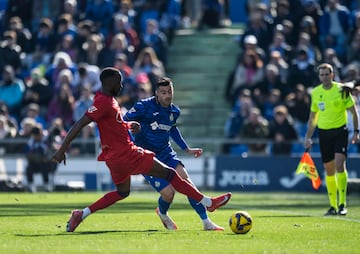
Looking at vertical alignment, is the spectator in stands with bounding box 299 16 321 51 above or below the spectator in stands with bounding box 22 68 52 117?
above

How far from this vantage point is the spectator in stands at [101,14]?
32969 mm

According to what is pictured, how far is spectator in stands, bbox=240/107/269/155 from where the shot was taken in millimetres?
29156

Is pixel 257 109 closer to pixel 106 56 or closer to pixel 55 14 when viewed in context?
pixel 106 56

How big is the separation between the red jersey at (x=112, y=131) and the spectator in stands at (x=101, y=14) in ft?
59.8

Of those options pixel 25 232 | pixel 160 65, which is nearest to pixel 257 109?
pixel 160 65

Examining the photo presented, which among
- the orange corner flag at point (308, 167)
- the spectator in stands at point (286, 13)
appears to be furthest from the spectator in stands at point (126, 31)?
the orange corner flag at point (308, 167)

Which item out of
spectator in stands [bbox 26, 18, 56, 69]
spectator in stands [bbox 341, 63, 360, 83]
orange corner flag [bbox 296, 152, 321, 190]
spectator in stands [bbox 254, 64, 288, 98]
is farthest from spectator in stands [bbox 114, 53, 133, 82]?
orange corner flag [bbox 296, 152, 321, 190]

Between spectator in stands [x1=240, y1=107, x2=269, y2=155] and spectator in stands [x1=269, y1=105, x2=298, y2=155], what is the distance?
0.77 ft

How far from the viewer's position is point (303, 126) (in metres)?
29.7

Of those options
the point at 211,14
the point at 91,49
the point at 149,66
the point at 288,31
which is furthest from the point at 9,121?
the point at 288,31

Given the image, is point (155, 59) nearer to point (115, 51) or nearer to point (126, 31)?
point (115, 51)

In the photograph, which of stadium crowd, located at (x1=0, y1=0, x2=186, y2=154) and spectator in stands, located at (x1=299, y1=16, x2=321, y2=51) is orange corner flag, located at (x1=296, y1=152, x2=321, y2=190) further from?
spectator in stands, located at (x1=299, y1=16, x2=321, y2=51)

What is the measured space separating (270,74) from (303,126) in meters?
1.61

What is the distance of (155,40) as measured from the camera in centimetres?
3225
